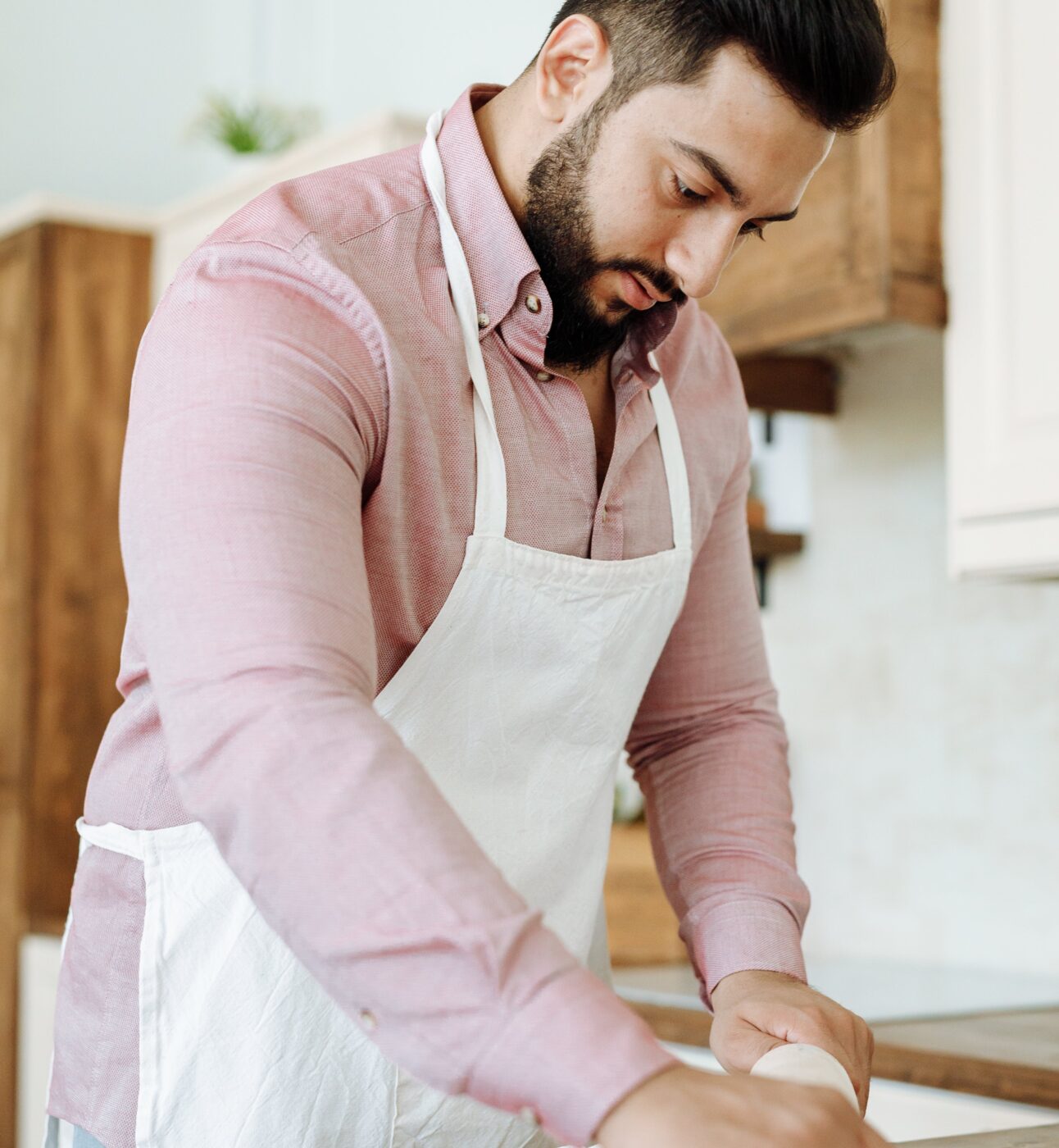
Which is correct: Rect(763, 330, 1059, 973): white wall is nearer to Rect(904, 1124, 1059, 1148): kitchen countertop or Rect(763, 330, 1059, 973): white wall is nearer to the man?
the man

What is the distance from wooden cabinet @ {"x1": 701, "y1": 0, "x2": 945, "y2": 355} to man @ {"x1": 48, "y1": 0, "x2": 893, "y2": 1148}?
2.19 ft

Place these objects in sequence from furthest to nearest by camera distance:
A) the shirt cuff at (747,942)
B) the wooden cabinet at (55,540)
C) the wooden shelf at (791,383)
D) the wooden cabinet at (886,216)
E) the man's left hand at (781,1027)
Answer: the wooden cabinet at (55,540)
the wooden shelf at (791,383)
the wooden cabinet at (886,216)
the shirt cuff at (747,942)
the man's left hand at (781,1027)

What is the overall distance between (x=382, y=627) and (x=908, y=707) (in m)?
1.30

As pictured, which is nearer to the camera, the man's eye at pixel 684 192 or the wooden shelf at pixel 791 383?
the man's eye at pixel 684 192

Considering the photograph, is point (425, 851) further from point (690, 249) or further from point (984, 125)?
point (984, 125)

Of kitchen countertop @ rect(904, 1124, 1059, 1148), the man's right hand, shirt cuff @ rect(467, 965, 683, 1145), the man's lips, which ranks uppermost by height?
the man's lips

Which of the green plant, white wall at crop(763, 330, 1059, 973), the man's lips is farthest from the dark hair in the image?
the green plant

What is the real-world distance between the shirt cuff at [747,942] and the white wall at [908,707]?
3.14 ft

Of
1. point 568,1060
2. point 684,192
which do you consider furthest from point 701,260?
point 568,1060

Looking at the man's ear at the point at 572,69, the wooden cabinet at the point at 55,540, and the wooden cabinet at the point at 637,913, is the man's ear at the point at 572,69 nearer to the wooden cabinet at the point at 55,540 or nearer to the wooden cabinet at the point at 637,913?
the wooden cabinet at the point at 637,913

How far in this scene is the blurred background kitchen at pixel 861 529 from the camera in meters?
1.64

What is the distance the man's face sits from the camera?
875mm

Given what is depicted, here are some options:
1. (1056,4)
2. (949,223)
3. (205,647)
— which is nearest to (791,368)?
(949,223)

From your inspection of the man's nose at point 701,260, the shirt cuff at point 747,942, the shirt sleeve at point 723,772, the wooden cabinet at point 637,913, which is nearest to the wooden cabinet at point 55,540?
the wooden cabinet at point 637,913
